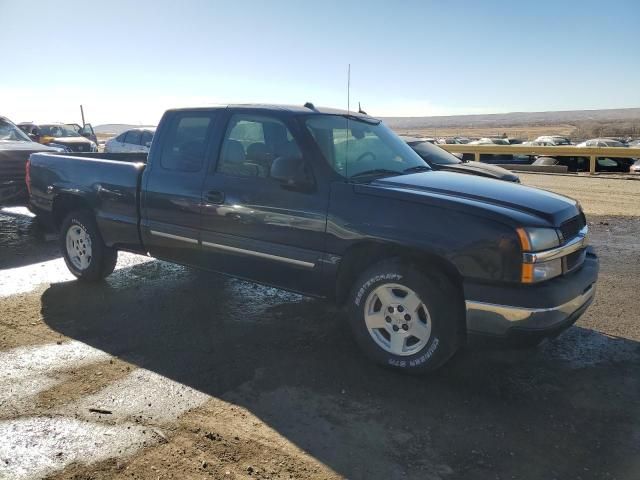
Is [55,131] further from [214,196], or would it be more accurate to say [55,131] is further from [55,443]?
[55,443]

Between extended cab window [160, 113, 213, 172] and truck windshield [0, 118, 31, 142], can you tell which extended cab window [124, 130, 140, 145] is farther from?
Answer: extended cab window [160, 113, 213, 172]

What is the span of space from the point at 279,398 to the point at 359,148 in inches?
84.8

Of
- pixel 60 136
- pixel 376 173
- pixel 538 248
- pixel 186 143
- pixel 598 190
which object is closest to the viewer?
pixel 538 248

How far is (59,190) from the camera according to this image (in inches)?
237

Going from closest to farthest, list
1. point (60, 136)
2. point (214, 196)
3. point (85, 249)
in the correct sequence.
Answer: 1. point (214, 196)
2. point (85, 249)
3. point (60, 136)

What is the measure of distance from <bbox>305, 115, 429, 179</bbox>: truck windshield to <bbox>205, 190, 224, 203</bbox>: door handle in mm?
956

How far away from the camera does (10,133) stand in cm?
1032

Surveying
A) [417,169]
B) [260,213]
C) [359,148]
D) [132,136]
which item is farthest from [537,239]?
[132,136]

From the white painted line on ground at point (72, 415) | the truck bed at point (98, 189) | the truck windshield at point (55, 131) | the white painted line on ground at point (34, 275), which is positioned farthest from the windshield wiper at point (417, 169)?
the truck windshield at point (55, 131)

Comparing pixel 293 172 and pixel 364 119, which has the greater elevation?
pixel 364 119

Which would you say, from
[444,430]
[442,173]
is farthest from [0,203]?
[444,430]

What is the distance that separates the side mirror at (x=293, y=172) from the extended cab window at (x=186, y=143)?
1041 millimetres

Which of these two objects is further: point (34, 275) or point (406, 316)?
point (34, 275)

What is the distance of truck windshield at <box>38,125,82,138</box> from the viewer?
21472 mm
